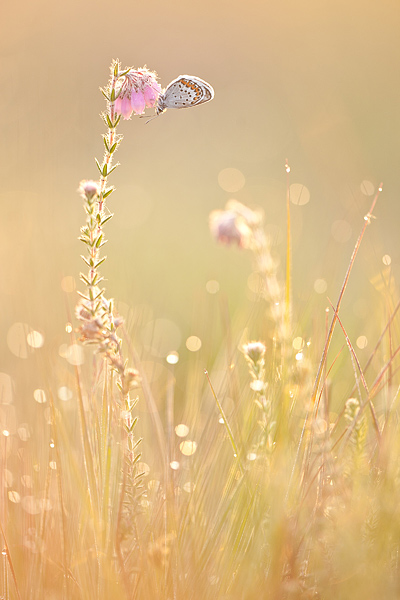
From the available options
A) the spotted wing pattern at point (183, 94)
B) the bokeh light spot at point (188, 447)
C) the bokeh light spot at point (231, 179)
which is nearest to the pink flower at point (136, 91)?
the spotted wing pattern at point (183, 94)

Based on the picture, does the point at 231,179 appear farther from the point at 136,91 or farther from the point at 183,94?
the point at 136,91

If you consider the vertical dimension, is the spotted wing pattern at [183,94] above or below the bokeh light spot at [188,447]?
above

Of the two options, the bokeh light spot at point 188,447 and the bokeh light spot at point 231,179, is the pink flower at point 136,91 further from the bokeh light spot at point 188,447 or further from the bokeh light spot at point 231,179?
the bokeh light spot at point 231,179

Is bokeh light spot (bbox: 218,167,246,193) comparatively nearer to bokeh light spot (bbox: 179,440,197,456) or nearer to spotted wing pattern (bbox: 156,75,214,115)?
spotted wing pattern (bbox: 156,75,214,115)

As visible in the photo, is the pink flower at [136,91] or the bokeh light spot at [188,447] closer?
the pink flower at [136,91]

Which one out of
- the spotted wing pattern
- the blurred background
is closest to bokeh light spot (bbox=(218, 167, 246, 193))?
the blurred background
